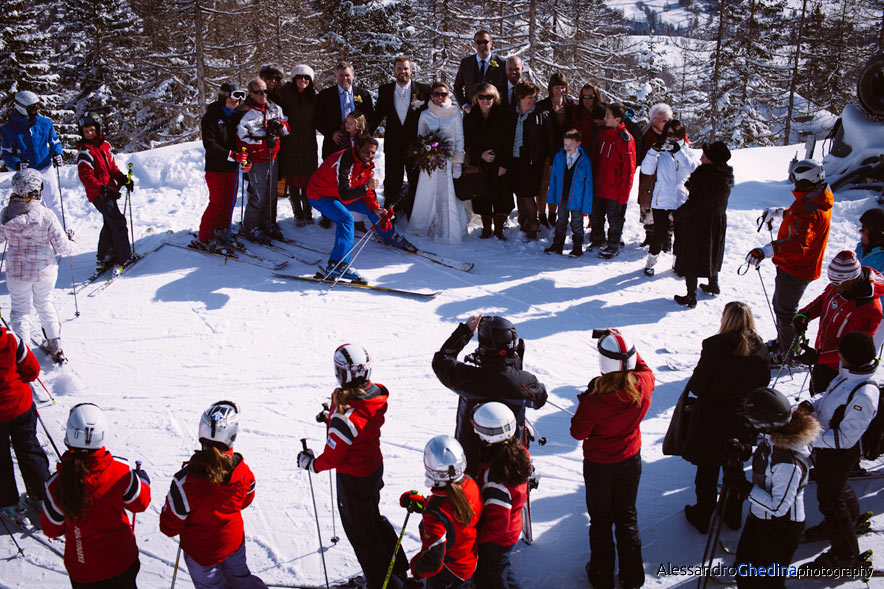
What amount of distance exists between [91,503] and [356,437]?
134 cm

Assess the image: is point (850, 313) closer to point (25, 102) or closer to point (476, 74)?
point (476, 74)

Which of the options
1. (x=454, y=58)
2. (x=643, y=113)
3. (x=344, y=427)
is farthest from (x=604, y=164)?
(x=643, y=113)

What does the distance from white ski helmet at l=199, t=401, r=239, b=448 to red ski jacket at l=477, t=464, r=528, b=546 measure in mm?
1309

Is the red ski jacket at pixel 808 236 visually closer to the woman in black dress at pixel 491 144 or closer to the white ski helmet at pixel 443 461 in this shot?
the woman in black dress at pixel 491 144

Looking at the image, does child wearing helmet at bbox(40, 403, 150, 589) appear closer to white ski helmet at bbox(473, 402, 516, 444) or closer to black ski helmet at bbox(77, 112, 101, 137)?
white ski helmet at bbox(473, 402, 516, 444)

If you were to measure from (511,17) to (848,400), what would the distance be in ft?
65.7

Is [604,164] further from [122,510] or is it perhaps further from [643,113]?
[643,113]

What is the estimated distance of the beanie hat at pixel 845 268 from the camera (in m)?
4.67

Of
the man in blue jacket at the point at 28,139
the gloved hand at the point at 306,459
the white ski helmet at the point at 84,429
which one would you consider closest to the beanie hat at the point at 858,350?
the gloved hand at the point at 306,459

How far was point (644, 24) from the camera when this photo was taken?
12550cm

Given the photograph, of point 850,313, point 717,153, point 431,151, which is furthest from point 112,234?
point 850,313

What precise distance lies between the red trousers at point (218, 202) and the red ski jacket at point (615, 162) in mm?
4744

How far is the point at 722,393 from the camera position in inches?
161

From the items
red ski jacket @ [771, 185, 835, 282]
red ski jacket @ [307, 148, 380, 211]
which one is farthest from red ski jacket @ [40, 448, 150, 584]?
red ski jacket @ [771, 185, 835, 282]
